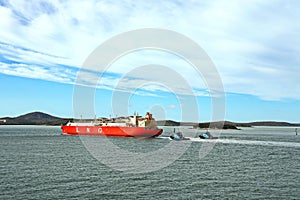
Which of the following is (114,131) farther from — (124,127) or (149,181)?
(149,181)

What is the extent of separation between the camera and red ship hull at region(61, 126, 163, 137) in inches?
3750

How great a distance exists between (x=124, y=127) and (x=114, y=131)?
482cm

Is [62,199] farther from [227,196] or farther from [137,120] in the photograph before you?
[137,120]

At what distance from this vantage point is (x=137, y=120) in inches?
3905

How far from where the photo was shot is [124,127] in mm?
99562

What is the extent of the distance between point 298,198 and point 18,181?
23.4 metres

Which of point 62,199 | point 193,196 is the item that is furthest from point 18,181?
point 193,196

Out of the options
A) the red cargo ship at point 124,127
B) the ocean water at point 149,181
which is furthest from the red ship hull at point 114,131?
the ocean water at point 149,181

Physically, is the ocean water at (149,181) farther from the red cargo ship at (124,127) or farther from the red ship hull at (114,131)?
the red ship hull at (114,131)

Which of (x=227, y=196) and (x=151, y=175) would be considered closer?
(x=227, y=196)

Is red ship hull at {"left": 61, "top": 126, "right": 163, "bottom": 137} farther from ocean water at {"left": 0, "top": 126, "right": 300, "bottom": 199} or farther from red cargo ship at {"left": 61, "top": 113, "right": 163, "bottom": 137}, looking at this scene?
ocean water at {"left": 0, "top": 126, "right": 300, "bottom": 199}

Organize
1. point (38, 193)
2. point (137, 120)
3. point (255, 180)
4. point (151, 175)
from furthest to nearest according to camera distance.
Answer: point (137, 120)
point (151, 175)
point (255, 180)
point (38, 193)

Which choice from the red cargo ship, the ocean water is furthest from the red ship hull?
the ocean water

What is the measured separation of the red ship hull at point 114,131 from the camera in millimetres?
95250
